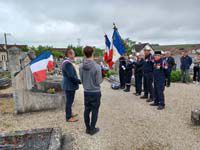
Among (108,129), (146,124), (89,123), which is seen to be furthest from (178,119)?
(89,123)

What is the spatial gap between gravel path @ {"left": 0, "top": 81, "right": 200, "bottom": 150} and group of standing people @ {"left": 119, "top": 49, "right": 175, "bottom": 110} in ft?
1.40

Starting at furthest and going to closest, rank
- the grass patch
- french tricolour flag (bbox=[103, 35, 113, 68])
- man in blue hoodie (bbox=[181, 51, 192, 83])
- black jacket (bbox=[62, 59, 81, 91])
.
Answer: man in blue hoodie (bbox=[181, 51, 192, 83]) < french tricolour flag (bbox=[103, 35, 113, 68]) < the grass patch < black jacket (bbox=[62, 59, 81, 91])

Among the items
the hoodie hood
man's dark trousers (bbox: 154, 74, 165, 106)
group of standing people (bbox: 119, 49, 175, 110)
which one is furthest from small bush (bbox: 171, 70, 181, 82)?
the hoodie hood

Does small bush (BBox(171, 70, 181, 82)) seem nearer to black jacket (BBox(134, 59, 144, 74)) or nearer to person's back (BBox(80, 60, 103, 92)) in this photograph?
black jacket (BBox(134, 59, 144, 74))

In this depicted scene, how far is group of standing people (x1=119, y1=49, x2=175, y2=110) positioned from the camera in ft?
20.2

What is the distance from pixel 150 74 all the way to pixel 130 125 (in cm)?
262

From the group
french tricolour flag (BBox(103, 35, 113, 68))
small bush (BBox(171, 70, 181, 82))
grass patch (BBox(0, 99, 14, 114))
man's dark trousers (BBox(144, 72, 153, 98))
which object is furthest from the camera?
small bush (BBox(171, 70, 181, 82))

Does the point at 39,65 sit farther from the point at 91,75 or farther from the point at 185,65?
the point at 185,65

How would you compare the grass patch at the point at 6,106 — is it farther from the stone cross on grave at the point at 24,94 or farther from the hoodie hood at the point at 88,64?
the hoodie hood at the point at 88,64

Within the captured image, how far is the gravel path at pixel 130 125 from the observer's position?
396cm

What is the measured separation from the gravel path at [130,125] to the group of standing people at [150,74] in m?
0.43

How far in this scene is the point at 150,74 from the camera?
23.0 feet

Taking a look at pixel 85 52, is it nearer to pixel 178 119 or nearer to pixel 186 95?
pixel 178 119

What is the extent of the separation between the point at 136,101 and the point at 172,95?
1.95 m
